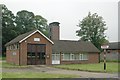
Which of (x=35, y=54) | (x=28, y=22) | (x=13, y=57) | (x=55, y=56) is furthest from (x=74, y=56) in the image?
(x=28, y=22)

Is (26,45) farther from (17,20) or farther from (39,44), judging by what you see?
(17,20)

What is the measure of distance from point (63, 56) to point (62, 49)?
1270mm

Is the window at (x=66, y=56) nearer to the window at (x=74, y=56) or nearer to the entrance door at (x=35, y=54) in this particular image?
the window at (x=74, y=56)

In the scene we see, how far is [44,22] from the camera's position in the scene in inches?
4018

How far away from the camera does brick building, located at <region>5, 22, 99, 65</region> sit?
41.7m

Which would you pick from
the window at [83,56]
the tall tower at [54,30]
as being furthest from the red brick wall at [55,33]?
the window at [83,56]

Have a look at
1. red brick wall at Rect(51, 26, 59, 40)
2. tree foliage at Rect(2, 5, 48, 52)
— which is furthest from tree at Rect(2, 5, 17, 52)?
red brick wall at Rect(51, 26, 59, 40)

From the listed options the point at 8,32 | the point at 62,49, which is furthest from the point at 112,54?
the point at 8,32

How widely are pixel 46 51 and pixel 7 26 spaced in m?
43.2

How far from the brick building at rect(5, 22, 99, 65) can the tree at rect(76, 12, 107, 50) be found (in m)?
23.3

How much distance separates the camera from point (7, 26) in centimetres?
8388

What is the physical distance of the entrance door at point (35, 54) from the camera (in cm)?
4191

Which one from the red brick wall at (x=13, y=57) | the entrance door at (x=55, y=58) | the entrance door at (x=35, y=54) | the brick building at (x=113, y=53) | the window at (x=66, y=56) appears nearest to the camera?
the entrance door at (x=35, y=54)

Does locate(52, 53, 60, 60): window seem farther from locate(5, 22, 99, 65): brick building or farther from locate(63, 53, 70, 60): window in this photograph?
locate(63, 53, 70, 60): window
